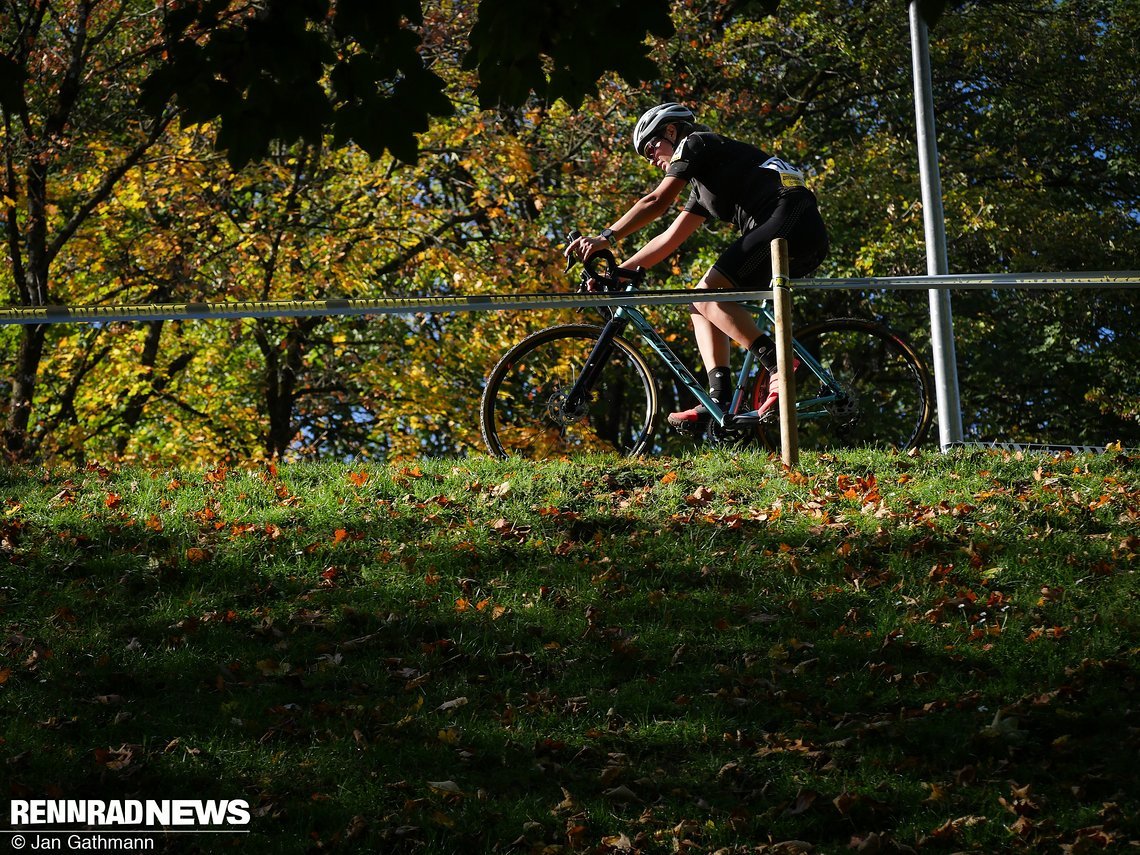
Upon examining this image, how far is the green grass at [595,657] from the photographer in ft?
16.3

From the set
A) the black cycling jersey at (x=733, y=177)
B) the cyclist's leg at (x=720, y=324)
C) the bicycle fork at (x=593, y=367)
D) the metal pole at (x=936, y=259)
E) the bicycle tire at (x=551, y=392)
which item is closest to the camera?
the black cycling jersey at (x=733, y=177)

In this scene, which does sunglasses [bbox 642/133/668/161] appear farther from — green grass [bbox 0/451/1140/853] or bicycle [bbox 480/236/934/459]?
green grass [bbox 0/451/1140/853]

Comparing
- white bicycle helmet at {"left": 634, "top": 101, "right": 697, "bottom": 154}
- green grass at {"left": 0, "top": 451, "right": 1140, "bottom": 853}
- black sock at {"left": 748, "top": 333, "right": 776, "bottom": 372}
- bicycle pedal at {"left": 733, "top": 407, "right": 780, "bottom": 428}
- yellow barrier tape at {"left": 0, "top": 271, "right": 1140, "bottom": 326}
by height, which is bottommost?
green grass at {"left": 0, "top": 451, "right": 1140, "bottom": 853}

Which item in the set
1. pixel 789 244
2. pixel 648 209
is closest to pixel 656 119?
pixel 648 209

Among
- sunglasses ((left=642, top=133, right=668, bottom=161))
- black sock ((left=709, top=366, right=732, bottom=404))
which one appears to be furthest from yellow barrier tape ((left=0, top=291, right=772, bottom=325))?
sunglasses ((left=642, top=133, right=668, bottom=161))

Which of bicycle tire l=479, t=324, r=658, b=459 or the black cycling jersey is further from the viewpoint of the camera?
bicycle tire l=479, t=324, r=658, b=459

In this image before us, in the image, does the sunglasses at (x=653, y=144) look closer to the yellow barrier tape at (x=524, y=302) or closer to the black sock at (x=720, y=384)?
the yellow barrier tape at (x=524, y=302)

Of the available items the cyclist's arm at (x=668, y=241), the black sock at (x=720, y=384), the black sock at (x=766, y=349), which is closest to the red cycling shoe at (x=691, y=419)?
the black sock at (x=720, y=384)

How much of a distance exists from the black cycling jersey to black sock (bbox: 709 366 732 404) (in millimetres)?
924

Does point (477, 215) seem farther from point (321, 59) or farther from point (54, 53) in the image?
point (321, 59)

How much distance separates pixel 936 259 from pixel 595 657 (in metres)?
5.77

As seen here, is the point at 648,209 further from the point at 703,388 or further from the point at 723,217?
the point at 703,388

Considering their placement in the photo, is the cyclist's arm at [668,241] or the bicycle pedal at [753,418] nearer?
the cyclist's arm at [668,241]

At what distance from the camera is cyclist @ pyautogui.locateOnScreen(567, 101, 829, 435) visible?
8.38 m
